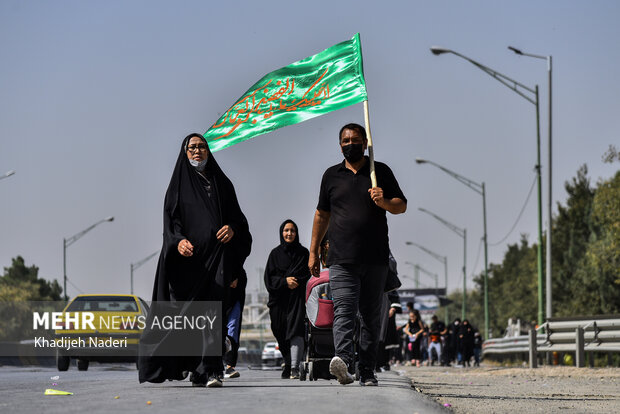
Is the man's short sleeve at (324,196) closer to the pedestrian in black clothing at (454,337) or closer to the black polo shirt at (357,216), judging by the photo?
the black polo shirt at (357,216)

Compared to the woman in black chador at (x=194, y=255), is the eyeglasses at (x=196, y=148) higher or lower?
higher

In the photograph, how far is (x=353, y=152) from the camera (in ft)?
31.7

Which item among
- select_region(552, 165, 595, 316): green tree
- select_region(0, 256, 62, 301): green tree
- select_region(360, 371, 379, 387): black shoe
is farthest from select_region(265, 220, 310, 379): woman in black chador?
select_region(0, 256, 62, 301): green tree

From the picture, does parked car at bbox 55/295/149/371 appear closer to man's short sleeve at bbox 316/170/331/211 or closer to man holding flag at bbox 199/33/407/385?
man's short sleeve at bbox 316/170/331/211

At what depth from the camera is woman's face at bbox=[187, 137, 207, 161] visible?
10.1 m

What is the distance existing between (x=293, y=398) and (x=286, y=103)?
4.44 m

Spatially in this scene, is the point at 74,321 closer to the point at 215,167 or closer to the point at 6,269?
the point at 215,167

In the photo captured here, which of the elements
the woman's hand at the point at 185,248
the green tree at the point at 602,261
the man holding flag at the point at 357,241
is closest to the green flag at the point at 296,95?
the woman's hand at the point at 185,248

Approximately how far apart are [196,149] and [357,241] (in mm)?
1721

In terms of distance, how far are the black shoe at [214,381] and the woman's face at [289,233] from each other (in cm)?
496

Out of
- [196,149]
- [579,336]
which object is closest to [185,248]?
[196,149]

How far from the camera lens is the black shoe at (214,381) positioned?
31.4 ft

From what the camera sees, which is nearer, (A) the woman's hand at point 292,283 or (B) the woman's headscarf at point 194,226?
(B) the woman's headscarf at point 194,226

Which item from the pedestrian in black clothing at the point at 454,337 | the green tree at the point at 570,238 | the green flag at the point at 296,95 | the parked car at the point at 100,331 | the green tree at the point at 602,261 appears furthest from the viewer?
the green tree at the point at 570,238
